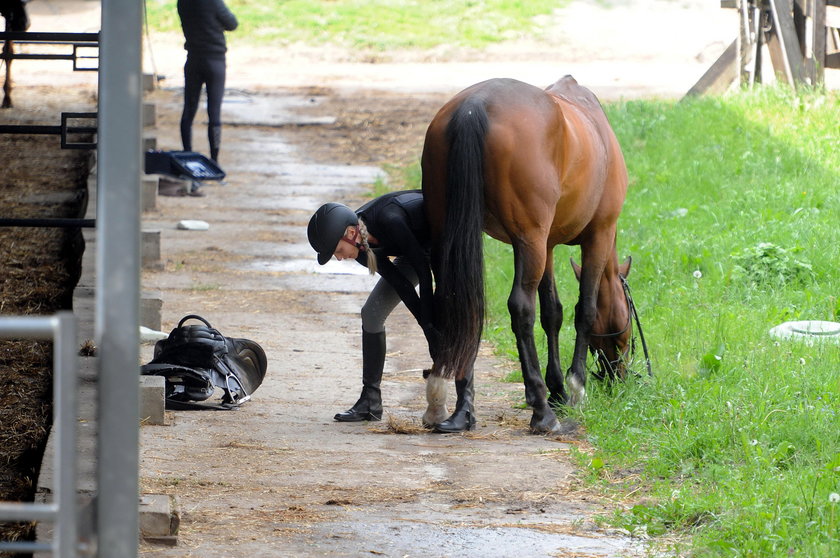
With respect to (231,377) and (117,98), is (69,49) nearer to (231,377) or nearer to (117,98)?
(231,377)

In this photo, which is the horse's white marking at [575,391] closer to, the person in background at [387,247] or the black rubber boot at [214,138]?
the person in background at [387,247]

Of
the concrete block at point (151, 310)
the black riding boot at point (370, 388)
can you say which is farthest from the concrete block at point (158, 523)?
the concrete block at point (151, 310)

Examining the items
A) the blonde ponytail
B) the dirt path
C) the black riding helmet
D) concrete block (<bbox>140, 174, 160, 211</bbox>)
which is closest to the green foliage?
the dirt path

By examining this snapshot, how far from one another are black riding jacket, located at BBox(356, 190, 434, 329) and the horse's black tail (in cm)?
17

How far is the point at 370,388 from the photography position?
649 cm

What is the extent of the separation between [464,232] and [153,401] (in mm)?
1846

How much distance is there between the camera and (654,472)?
5148 mm

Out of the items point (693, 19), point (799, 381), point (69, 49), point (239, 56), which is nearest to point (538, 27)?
point (693, 19)

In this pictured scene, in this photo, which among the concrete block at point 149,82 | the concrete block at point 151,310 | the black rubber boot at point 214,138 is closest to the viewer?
the concrete block at point 151,310

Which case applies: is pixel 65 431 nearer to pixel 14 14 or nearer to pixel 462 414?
pixel 462 414

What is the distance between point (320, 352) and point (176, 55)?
57.8 feet

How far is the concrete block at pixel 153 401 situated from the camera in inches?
238

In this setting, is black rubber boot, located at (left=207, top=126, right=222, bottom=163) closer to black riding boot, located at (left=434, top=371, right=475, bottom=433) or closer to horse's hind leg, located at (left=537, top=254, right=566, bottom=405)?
horse's hind leg, located at (left=537, top=254, right=566, bottom=405)

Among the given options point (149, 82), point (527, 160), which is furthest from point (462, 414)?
point (149, 82)
